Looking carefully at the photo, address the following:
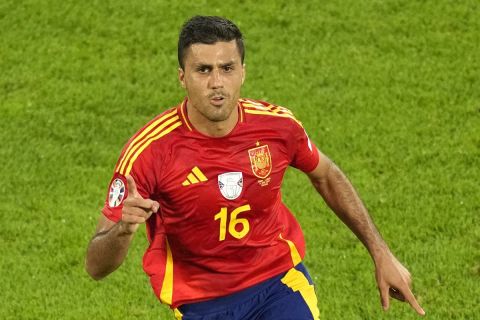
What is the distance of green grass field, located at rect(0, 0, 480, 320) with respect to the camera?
10.1 metres

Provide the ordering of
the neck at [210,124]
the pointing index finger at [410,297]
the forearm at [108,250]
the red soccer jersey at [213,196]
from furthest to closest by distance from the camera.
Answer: the pointing index finger at [410,297] < the neck at [210,124] < the red soccer jersey at [213,196] < the forearm at [108,250]

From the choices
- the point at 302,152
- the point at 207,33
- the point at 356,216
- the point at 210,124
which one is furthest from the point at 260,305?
the point at 207,33

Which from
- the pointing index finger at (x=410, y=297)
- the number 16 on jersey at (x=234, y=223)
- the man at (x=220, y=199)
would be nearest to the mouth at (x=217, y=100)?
the man at (x=220, y=199)

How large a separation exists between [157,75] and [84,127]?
1.47 m

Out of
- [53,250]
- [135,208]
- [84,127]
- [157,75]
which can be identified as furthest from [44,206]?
[135,208]

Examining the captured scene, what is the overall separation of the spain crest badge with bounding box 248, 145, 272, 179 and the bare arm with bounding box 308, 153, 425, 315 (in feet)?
1.79

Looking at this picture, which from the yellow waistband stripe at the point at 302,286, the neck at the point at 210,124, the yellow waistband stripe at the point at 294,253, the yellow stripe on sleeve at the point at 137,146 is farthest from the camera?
the yellow waistband stripe at the point at 294,253

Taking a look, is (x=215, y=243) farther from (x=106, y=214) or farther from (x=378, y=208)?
(x=378, y=208)

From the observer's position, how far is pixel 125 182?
6.46 m

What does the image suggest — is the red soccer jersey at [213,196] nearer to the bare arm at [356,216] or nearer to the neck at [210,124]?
the neck at [210,124]

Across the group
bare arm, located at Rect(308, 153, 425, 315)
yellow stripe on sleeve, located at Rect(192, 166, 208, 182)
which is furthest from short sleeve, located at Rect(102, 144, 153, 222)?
bare arm, located at Rect(308, 153, 425, 315)

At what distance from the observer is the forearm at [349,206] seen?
7.32m

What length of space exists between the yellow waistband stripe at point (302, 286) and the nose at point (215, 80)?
142 centimetres

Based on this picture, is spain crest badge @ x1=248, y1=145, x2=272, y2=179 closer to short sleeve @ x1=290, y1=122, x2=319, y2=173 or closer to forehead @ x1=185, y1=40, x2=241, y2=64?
short sleeve @ x1=290, y1=122, x2=319, y2=173
